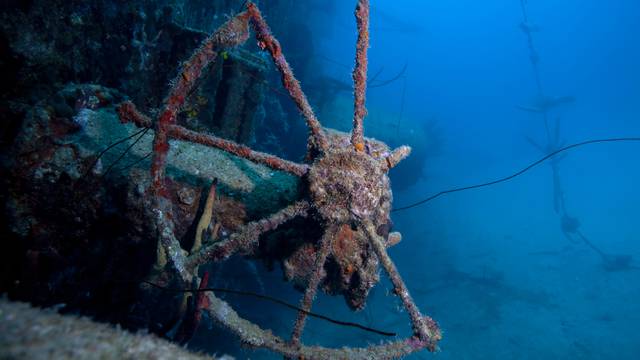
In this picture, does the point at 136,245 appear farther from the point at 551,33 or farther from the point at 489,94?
the point at 551,33

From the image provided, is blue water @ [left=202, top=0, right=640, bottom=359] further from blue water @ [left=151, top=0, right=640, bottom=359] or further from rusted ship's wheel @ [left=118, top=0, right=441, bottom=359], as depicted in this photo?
rusted ship's wheel @ [left=118, top=0, right=441, bottom=359]

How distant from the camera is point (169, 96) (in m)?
2.06

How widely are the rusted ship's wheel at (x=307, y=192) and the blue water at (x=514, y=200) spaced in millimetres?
686

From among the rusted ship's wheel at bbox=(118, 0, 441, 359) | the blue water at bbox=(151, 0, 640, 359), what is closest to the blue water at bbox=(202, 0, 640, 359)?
the blue water at bbox=(151, 0, 640, 359)

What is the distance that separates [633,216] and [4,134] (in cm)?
4609

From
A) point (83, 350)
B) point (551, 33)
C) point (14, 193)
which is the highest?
point (551, 33)

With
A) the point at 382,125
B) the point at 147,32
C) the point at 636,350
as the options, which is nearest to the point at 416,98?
the point at 382,125

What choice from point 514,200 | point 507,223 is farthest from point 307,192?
point 514,200

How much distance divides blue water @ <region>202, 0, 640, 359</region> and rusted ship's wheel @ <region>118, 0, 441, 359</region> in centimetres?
69

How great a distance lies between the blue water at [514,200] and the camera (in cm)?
1307

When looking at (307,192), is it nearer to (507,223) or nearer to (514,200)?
(507,223)

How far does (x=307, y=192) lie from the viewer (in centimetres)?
230

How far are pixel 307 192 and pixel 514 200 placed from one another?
Answer: 4446 cm

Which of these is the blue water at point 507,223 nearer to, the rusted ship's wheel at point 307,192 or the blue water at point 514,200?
the blue water at point 514,200
